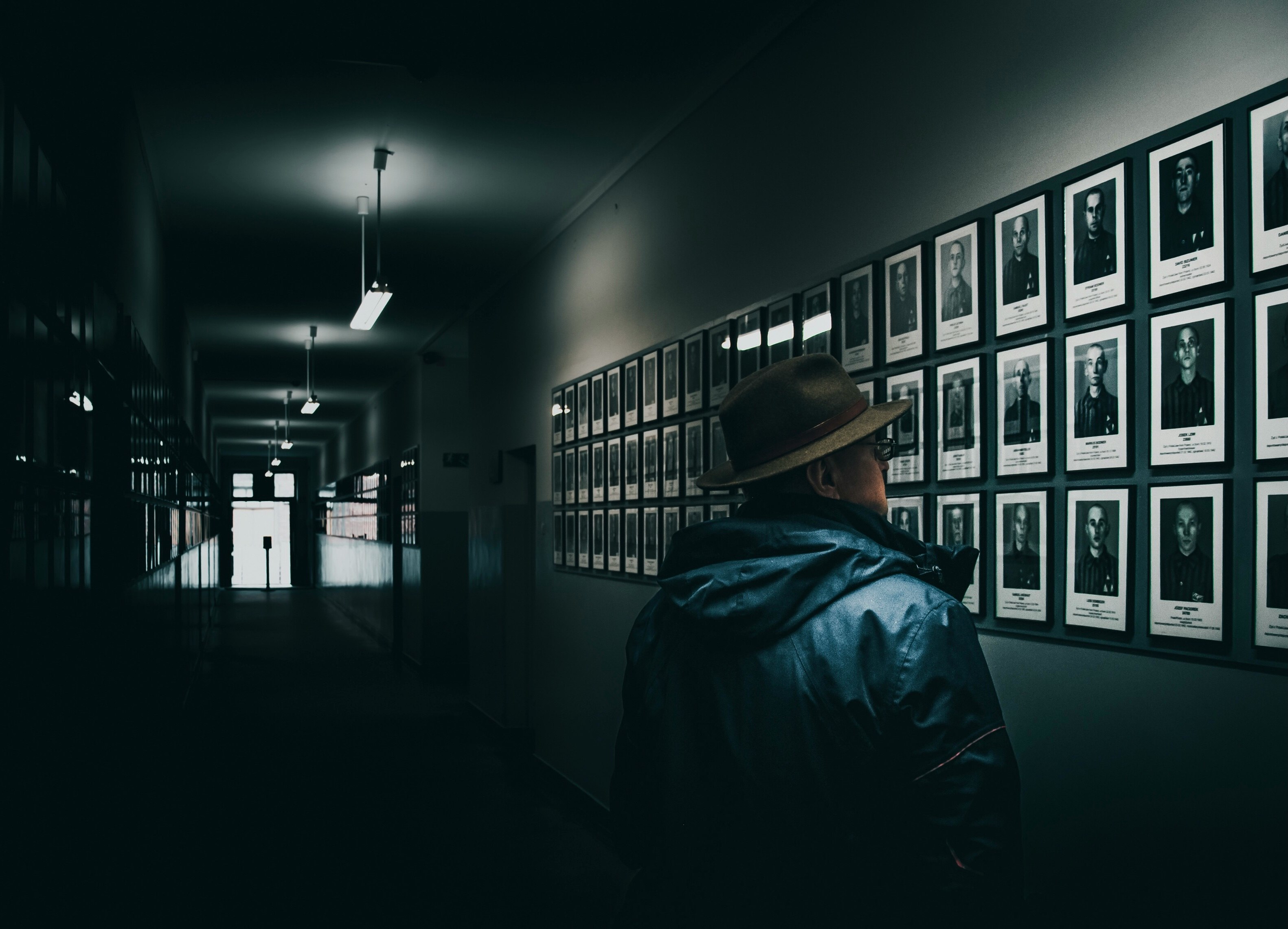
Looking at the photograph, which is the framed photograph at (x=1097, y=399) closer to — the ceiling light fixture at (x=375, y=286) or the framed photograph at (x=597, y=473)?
the framed photograph at (x=597, y=473)

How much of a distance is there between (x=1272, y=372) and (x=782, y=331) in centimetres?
184

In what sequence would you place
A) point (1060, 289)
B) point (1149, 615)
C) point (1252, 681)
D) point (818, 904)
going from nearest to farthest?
point (818, 904)
point (1252, 681)
point (1149, 615)
point (1060, 289)

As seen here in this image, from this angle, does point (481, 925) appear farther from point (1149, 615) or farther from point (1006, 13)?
point (1006, 13)

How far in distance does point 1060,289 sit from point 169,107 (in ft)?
12.6

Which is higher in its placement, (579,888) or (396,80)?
(396,80)

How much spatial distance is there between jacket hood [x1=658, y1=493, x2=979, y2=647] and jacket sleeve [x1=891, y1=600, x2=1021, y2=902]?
13 centimetres

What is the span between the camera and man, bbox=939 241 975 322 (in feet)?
8.18

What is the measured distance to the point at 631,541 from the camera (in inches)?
184

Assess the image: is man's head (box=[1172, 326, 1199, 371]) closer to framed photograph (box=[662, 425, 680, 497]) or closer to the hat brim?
the hat brim

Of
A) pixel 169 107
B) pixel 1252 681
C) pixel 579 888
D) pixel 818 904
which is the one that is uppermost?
pixel 169 107

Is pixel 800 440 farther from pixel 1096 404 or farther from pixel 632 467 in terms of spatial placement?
pixel 632 467

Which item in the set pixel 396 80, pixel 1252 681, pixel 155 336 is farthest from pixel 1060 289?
pixel 155 336

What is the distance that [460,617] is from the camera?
1048 centimetres

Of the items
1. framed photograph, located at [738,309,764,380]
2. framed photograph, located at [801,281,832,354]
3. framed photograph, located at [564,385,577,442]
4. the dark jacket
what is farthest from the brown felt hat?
framed photograph, located at [564,385,577,442]
